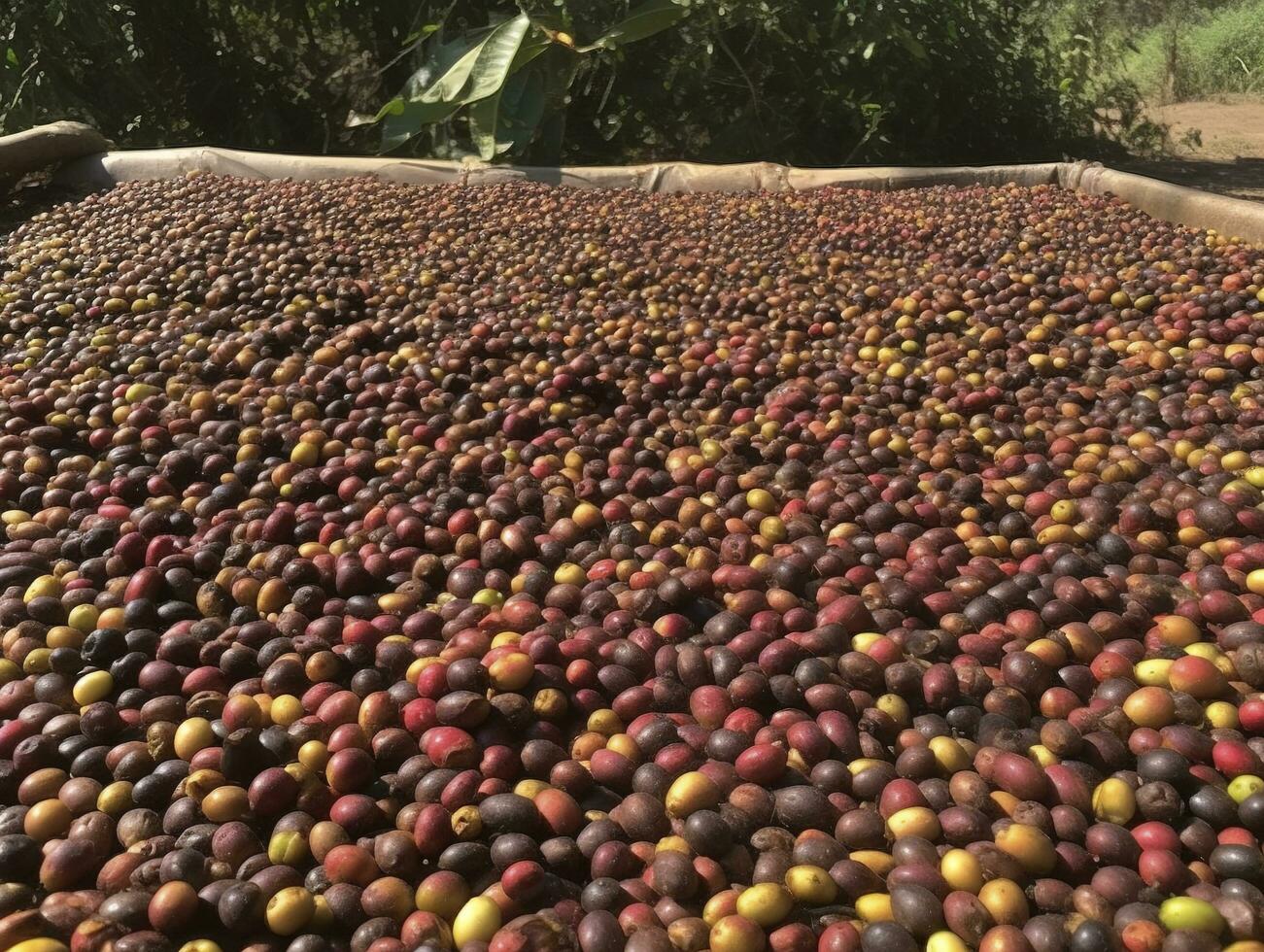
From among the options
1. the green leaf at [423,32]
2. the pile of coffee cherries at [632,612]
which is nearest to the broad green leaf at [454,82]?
the green leaf at [423,32]

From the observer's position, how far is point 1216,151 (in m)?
12.0

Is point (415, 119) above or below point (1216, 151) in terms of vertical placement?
above

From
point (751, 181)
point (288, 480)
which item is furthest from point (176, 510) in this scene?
point (751, 181)

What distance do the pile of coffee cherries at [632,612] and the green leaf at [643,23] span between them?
13.3 ft

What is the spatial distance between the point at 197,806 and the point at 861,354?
323 centimetres

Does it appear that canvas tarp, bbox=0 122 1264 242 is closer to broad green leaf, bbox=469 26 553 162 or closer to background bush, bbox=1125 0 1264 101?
broad green leaf, bbox=469 26 553 162

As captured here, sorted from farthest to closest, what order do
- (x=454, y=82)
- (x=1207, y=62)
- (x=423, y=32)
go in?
(x=1207, y=62) < (x=423, y=32) < (x=454, y=82)

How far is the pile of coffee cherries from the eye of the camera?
5.36ft

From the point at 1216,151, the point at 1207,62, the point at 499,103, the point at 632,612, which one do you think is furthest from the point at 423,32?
the point at 1207,62

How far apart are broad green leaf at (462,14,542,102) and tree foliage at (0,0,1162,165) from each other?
0.7 inches

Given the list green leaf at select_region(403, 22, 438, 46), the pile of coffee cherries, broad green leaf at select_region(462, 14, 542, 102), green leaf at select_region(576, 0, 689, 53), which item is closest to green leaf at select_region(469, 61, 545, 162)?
broad green leaf at select_region(462, 14, 542, 102)

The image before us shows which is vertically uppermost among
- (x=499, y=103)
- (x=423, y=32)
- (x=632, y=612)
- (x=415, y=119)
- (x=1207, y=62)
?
(x=1207, y=62)

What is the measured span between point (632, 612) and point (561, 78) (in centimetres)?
712

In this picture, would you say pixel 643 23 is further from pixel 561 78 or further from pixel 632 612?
pixel 632 612
